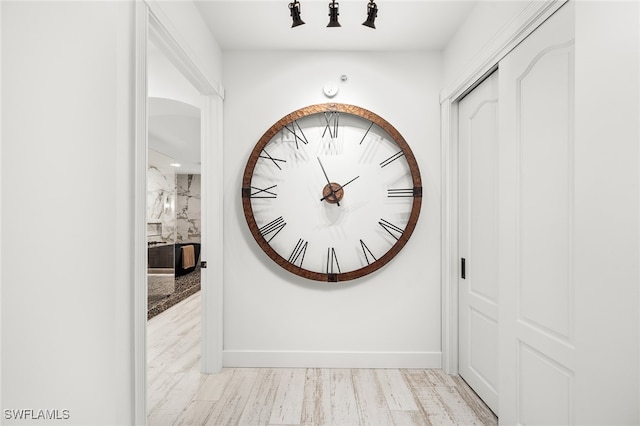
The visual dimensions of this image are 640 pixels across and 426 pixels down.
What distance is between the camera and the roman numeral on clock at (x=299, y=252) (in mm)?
3039

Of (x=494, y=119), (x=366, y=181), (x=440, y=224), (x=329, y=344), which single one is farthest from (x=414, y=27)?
(x=329, y=344)

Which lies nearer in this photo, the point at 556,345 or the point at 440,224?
the point at 556,345

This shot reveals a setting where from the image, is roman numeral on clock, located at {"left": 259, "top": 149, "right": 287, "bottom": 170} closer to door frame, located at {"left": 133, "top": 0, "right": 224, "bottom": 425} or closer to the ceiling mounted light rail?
door frame, located at {"left": 133, "top": 0, "right": 224, "bottom": 425}

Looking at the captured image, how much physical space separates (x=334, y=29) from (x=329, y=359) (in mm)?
2392

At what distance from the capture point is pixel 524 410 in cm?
194

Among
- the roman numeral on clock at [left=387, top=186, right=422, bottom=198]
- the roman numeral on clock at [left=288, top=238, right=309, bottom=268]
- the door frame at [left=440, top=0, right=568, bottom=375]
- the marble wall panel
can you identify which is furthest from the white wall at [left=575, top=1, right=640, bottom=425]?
the marble wall panel

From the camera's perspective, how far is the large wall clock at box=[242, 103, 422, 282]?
10.00 ft

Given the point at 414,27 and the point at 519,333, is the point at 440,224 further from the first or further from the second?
the point at 414,27

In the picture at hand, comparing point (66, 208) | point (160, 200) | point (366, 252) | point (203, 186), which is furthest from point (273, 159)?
point (160, 200)

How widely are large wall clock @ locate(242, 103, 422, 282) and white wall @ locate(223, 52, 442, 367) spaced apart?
0.13 m

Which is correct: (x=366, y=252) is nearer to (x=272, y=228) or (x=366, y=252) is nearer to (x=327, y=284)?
(x=327, y=284)

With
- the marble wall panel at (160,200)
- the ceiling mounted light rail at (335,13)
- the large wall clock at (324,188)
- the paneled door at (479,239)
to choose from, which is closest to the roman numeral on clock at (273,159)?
the large wall clock at (324,188)

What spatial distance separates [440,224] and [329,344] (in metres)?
1.25

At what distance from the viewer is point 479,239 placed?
2555mm
